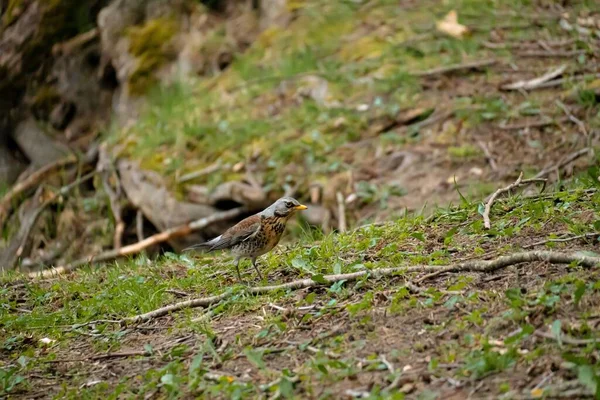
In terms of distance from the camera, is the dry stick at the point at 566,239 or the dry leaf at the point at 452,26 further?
the dry leaf at the point at 452,26

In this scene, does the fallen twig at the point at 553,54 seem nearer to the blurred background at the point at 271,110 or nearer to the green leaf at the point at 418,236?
the blurred background at the point at 271,110

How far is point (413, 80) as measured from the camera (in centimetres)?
1039

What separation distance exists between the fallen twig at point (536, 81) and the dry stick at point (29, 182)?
7094 millimetres

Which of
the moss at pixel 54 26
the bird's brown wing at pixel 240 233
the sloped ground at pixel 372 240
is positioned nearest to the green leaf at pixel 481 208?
the sloped ground at pixel 372 240

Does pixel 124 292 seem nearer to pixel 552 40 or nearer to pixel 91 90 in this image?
pixel 552 40

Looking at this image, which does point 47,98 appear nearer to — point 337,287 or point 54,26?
point 54,26

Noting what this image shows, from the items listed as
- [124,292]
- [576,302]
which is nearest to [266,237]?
[124,292]

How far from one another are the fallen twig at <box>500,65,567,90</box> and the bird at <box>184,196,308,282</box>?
4.78 metres

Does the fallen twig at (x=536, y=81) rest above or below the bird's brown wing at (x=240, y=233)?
below

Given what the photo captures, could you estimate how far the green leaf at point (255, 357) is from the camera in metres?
4.37

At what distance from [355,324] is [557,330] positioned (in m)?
1.14

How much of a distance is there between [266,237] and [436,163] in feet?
12.9

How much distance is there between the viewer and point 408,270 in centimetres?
518

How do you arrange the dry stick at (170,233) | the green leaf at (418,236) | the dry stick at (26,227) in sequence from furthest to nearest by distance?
the dry stick at (26,227)
the dry stick at (170,233)
the green leaf at (418,236)
